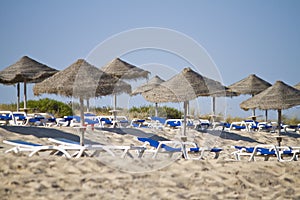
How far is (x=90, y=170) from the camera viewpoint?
243 inches

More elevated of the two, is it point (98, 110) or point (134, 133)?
point (98, 110)

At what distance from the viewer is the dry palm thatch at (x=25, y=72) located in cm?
1305

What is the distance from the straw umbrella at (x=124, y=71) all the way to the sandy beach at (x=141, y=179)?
8220 mm

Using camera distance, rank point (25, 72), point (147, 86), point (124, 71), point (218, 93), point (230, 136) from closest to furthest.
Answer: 1. point (25, 72)
2. point (230, 136)
3. point (218, 93)
4. point (124, 71)
5. point (147, 86)

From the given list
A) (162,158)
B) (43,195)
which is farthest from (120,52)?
(43,195)

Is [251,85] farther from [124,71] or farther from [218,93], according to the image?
[124,71]

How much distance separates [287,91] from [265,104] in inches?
26.5

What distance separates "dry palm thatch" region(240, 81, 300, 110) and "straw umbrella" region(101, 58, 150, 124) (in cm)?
398

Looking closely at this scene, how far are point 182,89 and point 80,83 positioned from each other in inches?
138

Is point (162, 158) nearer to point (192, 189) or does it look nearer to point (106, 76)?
point (192, 189)

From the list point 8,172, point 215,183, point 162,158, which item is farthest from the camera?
point 162,158

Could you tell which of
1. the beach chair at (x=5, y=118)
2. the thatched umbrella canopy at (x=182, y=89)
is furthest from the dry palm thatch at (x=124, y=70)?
the beach chair at (x=5, y=118)

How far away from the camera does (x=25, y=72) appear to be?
43.7 ft

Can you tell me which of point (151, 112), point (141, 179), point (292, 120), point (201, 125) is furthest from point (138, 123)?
point (141, 179)
